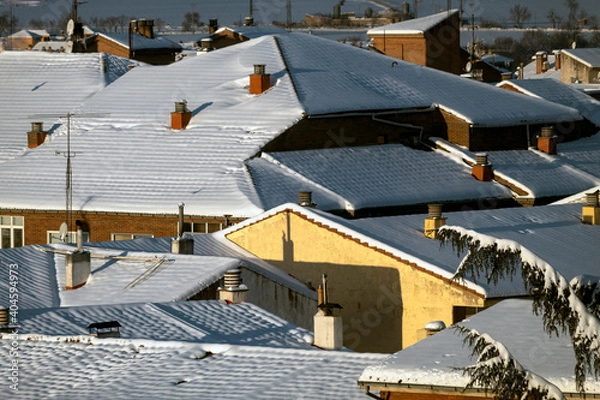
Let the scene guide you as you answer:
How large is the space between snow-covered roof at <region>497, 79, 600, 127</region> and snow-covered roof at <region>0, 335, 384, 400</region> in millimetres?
34962

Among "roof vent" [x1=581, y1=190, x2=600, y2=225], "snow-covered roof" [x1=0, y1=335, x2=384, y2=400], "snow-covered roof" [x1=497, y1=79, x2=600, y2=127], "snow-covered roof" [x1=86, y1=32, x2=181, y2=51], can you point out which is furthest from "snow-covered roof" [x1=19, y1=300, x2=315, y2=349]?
"snow-covered roof" [x1=86, y1=32, x2=181, y2=51]

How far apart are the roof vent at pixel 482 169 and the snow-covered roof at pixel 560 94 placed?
944 cm

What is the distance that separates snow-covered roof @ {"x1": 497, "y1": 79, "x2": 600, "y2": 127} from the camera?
56.0m

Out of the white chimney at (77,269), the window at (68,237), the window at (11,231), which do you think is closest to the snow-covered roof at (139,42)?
the window at (11,231)

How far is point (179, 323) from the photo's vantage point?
24.0 metres

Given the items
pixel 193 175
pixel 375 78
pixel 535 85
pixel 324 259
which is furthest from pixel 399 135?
pixel 324 259

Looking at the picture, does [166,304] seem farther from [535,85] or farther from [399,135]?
[535,85]

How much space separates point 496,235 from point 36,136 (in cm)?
1986

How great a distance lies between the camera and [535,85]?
58.6 m

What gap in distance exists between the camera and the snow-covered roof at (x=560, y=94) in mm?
56000

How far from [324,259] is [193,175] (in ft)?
41.4

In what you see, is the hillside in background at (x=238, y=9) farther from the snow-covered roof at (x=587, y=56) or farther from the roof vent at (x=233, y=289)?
the roof vent at (x=233, y=289)

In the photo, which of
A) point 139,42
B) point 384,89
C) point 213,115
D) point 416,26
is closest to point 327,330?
point 213,115

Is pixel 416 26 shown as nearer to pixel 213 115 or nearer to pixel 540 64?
pixel 540 64
